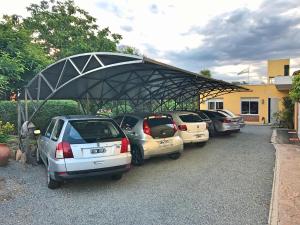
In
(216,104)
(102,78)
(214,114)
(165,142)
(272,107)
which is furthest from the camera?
(216,104)

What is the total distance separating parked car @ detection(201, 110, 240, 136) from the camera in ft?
45.0

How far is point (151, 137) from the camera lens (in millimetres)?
7746

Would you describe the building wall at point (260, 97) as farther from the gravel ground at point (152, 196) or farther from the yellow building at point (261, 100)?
the gravel ground at point (152, 196)

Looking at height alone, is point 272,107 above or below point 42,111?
above

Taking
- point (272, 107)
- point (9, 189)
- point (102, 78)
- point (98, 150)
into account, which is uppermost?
point (102, 78)

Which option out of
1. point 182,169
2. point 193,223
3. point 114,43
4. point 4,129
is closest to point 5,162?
point 4,129

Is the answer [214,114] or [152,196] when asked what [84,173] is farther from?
[214,114]

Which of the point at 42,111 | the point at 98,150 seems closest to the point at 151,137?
the point at 98,150

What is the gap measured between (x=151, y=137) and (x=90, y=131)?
2300 mm

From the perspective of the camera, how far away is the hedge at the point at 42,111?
13547 mm

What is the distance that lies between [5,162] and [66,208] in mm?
4230

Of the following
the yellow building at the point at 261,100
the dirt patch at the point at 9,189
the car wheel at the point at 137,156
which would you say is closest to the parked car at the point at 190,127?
the car wheel at the point at 137,156

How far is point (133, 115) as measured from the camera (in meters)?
8.71

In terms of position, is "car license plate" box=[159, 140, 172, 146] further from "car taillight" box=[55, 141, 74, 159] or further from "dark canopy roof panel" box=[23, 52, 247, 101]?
"car taillight" box=[55, 141, 74, 159]
